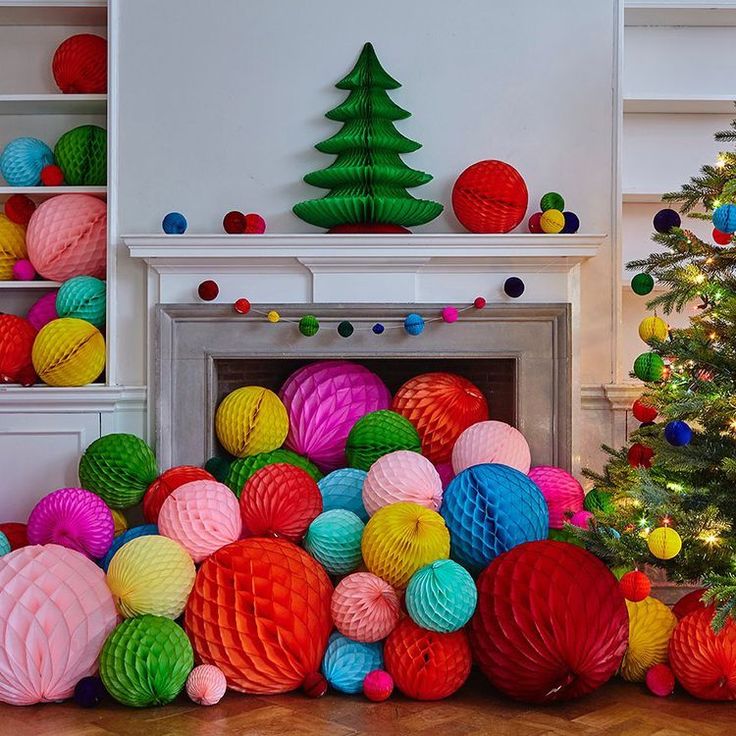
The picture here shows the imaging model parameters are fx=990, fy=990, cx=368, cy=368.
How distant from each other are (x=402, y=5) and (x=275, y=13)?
0.42m

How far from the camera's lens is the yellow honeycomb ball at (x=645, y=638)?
96.6 inches

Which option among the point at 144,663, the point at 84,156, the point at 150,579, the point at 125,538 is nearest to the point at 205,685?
the point at 144,663

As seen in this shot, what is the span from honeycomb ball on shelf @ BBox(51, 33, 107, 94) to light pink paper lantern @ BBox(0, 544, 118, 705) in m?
1.75

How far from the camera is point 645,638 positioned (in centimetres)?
246

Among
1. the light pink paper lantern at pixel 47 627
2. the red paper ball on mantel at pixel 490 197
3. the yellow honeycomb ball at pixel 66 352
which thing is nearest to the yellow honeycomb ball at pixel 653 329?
the red paper ball on mantel at pixel 490 197

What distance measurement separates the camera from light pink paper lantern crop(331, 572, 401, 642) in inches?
95.0

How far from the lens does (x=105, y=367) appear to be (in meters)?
3.28

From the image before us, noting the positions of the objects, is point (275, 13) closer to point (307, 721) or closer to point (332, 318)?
point (332, 318)

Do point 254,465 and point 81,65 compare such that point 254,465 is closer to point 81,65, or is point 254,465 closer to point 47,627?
point 47,627

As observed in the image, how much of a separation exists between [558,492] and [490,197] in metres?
0.93

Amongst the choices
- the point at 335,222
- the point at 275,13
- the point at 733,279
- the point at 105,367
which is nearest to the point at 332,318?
the point at 335,222

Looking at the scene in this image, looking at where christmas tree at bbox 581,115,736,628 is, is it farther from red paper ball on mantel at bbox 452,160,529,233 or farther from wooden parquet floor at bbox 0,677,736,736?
red paper ball on mantel at bbox 452,160,529,233

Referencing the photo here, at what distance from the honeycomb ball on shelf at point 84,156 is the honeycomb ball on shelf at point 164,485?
111cm

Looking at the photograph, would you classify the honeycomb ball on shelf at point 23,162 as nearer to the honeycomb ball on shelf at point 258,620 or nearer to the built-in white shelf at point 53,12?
the built-in white shelf at point 53,12
